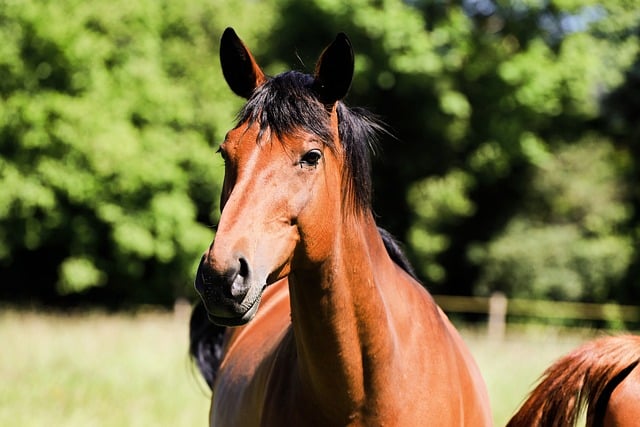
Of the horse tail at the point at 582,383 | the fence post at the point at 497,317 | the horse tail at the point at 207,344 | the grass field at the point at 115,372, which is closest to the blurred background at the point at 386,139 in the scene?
the fence post at the point at 497,317

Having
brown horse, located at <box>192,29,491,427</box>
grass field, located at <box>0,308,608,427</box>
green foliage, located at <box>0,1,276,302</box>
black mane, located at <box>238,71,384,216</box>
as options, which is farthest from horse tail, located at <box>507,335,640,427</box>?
green foliage, located at <box>0,1,276,302</box>

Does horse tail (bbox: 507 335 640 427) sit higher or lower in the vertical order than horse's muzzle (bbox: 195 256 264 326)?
lower

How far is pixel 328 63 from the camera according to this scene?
2.45 meters

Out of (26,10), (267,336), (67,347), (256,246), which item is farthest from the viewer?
(26,10)

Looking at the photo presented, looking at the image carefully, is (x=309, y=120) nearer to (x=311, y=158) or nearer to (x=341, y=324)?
(x=311, y=158)

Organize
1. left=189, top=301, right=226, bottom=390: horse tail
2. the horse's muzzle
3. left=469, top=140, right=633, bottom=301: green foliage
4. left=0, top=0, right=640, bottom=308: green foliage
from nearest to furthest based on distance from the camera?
the horse's muzzle → left=189, top=301, right=226, bottom=390: horse tail → left=0, top=0, right=640, bottom=308: green foliage → left=469, top=140, right=633, bottom=301: green foliage

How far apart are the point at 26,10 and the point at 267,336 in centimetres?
1371

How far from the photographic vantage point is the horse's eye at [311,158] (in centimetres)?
232

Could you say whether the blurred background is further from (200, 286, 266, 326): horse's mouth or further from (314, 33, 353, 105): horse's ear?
(200, 286, 266, 326): horse's mouth

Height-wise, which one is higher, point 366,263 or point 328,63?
point 328,63

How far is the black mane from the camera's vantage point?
2.35 meters

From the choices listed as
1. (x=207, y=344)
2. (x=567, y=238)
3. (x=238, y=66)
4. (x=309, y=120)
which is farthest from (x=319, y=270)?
(x=567, y=238)

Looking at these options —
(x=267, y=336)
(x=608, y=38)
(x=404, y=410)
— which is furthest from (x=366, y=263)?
(x=608, y=38)

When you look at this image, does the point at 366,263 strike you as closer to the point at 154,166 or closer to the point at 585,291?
the point at 154,166
